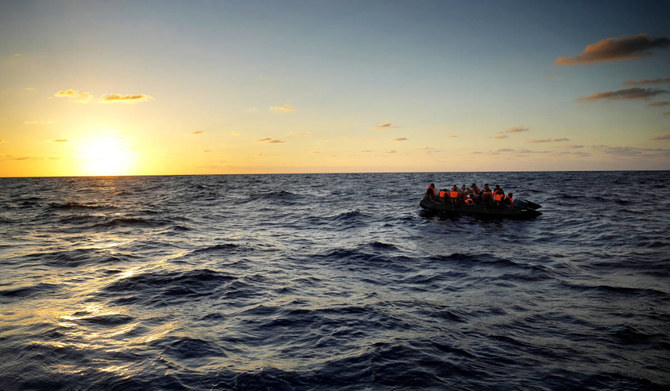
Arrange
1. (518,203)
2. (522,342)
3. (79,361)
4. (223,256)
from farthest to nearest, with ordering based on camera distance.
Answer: (518,203) < (223,256) < (522,342) < (79,361)

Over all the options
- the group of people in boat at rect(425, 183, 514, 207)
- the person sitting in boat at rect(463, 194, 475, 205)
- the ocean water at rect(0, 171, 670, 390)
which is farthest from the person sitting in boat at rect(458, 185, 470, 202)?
the ocean water at rect(0, 171, 670, 390)

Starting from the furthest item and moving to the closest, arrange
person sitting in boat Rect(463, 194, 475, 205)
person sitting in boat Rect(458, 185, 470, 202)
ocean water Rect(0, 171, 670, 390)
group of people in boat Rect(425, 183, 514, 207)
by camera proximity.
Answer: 1. person sitting in boat Rect(458, 185, 470, 202)
2. person sitting in boat Rect(463, 194, 475, 205)
3. group of people in boat Rect(425, 183, 514, 207)
4. ocean water Rect(0, 171, 670, 390)

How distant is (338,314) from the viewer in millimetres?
9398

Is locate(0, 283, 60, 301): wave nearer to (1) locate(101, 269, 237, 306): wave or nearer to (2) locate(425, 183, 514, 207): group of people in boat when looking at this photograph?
(1) locate(101, 269, 237, 306): wave

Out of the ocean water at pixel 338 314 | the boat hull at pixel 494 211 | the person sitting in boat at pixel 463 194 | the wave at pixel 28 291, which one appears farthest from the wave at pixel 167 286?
the person sitting in boat at pixel 463 194

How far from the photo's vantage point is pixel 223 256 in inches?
645

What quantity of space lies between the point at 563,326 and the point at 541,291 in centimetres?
282

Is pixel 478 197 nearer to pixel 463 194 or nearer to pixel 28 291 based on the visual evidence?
pixel 463 194

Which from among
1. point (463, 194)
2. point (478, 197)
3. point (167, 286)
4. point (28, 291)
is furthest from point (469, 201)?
point (28, 291)

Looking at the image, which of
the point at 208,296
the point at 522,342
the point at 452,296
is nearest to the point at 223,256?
the point at 208,296

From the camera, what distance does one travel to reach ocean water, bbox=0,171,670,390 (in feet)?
21.4

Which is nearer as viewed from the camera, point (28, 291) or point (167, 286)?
point (28, 291)

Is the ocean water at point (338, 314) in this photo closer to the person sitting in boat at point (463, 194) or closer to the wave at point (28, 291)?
the wave at point (28, 291)

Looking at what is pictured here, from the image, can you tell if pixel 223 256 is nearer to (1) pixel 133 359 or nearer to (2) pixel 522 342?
(1) pixel 133 359
